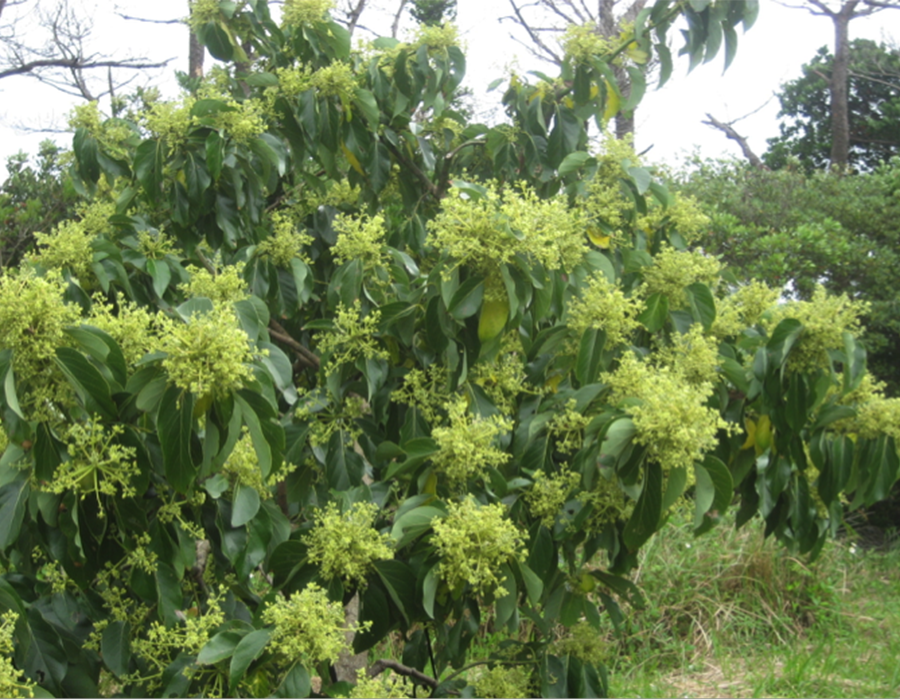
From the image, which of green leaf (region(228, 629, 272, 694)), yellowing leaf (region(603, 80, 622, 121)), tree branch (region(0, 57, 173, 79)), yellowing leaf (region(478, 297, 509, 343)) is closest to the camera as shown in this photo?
green leaf (region(228, 629, 272, 694))

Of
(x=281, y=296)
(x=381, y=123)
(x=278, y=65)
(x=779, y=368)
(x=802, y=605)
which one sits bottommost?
(x=802, y=605)

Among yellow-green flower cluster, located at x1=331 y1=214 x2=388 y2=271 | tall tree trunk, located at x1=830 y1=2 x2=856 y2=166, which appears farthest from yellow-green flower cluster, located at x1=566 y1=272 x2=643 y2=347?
tall tree trunk, located at x1=830 y1=2 x2=856 y2=166

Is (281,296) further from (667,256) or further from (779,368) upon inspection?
(779,368)

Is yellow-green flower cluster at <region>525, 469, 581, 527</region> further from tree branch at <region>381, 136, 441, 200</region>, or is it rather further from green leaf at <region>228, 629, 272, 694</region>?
tree branch at <region>381, 136, 441, 200</region>

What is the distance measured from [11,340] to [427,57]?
2201mm

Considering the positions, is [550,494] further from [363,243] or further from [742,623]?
[742,623]

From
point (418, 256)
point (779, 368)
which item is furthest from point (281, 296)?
point (779, 368)

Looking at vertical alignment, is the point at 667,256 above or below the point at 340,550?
above

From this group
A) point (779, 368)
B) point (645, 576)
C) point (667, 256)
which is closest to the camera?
point (779, 368)

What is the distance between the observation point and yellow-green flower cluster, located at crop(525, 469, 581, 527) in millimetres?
2377

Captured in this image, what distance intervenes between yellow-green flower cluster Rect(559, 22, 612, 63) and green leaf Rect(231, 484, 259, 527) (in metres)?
2.19

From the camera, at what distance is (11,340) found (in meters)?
1.88

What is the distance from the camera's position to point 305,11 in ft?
11.5

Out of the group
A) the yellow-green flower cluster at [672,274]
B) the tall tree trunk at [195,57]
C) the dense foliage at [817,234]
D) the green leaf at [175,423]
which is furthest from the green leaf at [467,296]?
the tall tree trunk at [195,57]
